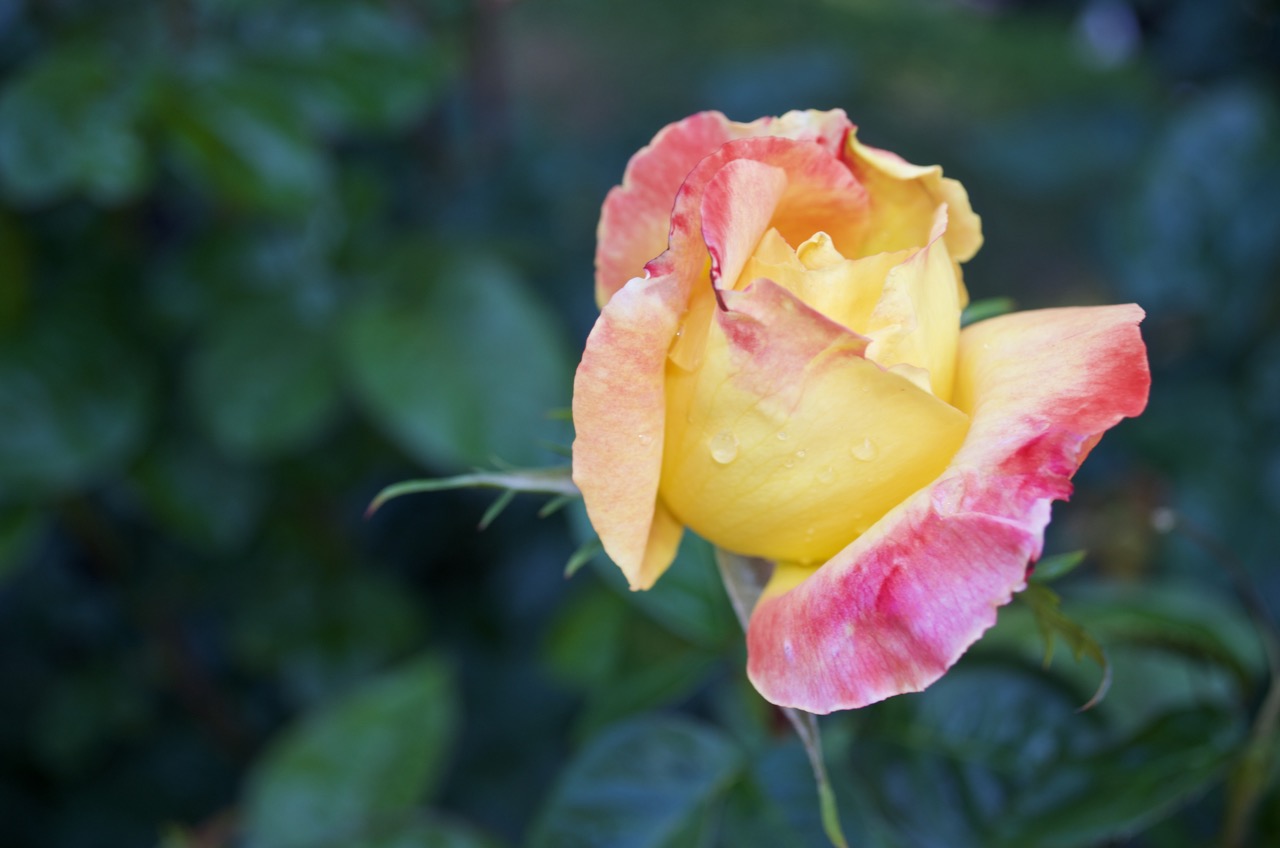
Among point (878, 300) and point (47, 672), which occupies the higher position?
point (878, 300)

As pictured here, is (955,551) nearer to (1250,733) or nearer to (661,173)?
(661,173)

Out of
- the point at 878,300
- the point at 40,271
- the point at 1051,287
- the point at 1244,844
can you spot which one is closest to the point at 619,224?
the point at 878,300

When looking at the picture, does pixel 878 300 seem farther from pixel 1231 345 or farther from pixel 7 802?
pixel 7 802

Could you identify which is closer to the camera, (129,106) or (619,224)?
(619,224)

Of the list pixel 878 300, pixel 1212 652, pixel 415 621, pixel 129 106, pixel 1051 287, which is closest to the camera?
pixel 878 300

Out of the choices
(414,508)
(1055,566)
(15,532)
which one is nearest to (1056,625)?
(1055,566)

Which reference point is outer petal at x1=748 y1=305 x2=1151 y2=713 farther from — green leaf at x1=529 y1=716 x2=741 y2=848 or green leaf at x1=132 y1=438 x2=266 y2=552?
green leaf at x1=132 y1=438 x2=266 y2=552

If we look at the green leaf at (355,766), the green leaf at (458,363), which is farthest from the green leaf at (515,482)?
the green leaf at (458,363)
